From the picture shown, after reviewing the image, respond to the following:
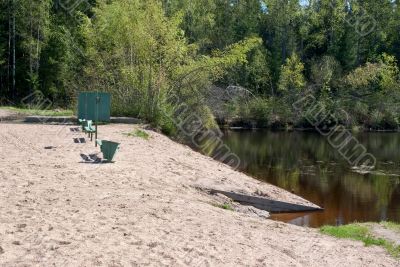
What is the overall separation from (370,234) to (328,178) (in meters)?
10.1

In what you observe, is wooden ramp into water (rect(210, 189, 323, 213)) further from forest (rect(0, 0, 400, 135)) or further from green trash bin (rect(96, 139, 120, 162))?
forest (rect(0, 0, 400, 135))

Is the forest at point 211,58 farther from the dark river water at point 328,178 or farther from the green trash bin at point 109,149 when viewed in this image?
the green trash bin at point 109,149

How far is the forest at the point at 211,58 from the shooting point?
24.2m

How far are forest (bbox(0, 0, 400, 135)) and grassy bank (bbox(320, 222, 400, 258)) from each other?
1507 cm

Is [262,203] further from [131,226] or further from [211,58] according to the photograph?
[211,58]

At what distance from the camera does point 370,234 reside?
8.99 m

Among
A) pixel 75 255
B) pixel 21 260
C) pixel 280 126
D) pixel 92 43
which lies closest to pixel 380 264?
pixel 75 255

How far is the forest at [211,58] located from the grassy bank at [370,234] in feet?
49.4

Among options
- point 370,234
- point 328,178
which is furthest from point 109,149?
point 328,178

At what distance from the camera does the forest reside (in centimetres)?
2420

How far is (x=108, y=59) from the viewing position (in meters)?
25.8

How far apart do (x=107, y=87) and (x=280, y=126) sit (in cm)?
2446

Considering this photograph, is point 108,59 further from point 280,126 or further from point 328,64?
point 328,64

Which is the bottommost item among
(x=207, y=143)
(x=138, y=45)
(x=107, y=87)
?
(x=207, y=143)
